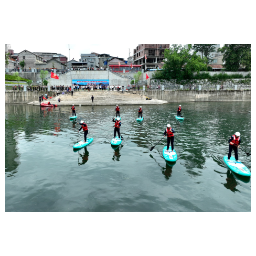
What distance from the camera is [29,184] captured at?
1098cm

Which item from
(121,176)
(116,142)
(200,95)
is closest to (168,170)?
(121,176)

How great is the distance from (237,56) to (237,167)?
63177 millimetres

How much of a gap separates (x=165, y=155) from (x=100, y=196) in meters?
6.11

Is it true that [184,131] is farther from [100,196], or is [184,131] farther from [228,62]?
[228,62]

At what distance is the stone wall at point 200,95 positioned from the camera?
187ft

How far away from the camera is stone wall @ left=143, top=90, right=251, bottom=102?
187 ft


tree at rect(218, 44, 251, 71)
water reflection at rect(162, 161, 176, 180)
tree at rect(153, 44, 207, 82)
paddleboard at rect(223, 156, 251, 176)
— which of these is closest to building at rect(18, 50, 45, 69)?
tree at rect(153, 44, 207, 82)

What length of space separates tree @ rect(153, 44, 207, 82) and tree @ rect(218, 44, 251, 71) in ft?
29.7

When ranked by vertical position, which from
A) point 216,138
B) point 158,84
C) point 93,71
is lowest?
point 216,138

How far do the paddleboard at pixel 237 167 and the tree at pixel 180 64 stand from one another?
52390 mm

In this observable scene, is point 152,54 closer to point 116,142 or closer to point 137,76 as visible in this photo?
point 137,76

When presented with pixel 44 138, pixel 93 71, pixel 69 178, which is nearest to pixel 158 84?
pixel 93 71
